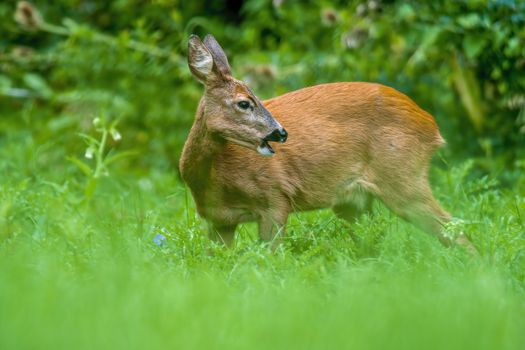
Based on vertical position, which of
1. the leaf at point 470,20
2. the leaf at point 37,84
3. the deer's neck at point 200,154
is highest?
the leaf at point 470,20

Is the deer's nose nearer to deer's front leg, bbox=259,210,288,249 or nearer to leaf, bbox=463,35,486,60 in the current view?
deer's front leg, bbox=259,210,288,249

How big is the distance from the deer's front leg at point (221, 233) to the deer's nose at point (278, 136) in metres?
0.62

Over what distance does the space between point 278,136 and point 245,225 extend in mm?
1008

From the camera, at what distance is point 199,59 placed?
5.17 meters

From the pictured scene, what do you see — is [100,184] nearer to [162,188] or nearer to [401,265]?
[162,188]

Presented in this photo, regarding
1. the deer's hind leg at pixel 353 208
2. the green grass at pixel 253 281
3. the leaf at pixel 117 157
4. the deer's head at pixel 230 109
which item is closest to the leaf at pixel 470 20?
the green grass at pixel 253 281

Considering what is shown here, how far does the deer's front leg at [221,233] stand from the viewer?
17.6 ft

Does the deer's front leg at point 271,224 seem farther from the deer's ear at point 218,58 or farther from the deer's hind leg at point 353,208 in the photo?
the deer's ear at point 218,58

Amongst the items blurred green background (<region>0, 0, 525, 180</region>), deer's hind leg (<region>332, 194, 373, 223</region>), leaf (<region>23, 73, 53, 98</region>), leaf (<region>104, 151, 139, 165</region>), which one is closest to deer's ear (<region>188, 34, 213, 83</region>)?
leaf (<region>104, 151, 139, 165</region>)

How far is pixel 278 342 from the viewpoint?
10.3ft

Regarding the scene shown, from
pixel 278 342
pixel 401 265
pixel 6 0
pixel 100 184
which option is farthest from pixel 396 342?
pixel 6 0

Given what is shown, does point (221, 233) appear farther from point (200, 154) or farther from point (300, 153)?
point (300, 153)

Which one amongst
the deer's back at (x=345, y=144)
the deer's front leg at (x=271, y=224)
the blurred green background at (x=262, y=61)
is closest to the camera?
the deer's front leg at (x=271, y=224)

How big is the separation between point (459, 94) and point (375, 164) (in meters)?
2.78
